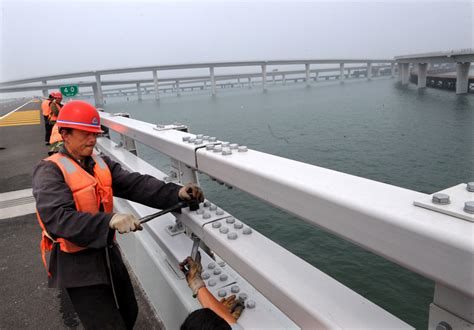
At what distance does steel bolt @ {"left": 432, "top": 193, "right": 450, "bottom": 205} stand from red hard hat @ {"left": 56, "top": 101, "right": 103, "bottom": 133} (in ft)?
6.58

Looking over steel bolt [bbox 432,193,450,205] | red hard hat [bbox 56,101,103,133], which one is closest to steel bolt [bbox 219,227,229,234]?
red hard hat [bbox 56,101,103,133]

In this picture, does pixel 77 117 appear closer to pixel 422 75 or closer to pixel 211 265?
pixel 211 265

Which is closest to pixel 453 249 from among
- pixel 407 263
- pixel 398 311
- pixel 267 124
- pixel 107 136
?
pixel 407 263

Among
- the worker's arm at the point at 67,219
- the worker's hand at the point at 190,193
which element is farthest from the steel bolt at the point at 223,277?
the worker's arm at the point at 67,219

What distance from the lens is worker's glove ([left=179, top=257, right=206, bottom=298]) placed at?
2158 mm

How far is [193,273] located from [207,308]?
1.23ft

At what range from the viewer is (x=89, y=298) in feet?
7.41

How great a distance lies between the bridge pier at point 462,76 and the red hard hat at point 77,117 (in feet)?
206

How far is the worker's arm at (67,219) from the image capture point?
6.40 ft

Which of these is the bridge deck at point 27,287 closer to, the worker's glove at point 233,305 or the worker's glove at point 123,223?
the worker's glove at point 233,305

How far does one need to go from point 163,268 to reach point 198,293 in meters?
0.60

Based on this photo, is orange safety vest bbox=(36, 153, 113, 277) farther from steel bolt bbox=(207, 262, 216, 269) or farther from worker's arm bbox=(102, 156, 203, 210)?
steel bolt bbox=(207, 262, 216, 269)

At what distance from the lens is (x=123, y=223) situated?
1966 mm

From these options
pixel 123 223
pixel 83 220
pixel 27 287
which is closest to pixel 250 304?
pixel 123 223
